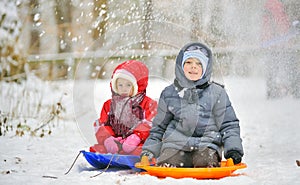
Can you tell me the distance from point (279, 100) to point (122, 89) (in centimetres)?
369

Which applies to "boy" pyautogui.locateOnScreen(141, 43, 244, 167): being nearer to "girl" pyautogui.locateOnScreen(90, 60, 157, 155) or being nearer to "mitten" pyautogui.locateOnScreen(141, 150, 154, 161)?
"mitten" pyautogui.locateOnScreen(141, 150, 154, 161)

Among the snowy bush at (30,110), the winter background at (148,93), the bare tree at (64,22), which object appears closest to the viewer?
the winter background at (148,93)

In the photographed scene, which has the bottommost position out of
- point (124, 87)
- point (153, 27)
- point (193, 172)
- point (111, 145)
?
point (193, 172)

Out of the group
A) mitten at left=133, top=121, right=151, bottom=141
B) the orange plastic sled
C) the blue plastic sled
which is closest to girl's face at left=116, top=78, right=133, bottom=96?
mitten at left=133, top=121, right=151, bottom=141

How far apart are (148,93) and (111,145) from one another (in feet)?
6.18

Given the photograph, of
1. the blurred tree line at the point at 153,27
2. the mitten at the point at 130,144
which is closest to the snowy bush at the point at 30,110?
the blurred tree line at the point at 153,27

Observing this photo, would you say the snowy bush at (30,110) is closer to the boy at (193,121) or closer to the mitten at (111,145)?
the mitten at (111,145)

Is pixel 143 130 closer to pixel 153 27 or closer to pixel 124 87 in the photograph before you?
pixel 124 87

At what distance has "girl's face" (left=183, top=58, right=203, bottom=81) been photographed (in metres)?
2.79

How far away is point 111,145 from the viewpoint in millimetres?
2943

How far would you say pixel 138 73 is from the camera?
10.2ft

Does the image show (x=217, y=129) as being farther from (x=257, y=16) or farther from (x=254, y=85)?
(x=254, y=85)

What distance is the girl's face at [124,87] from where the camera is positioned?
10.2ft

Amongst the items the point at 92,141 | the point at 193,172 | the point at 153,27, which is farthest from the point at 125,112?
the point at 153,27
